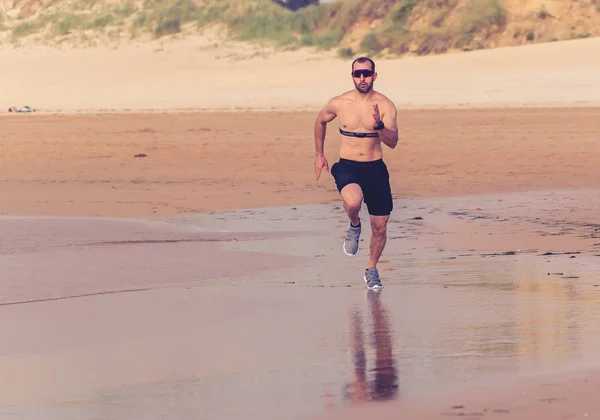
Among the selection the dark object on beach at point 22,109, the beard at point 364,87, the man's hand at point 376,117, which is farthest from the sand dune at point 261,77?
the man's hand at point 376,117

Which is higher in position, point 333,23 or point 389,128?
point 333,23

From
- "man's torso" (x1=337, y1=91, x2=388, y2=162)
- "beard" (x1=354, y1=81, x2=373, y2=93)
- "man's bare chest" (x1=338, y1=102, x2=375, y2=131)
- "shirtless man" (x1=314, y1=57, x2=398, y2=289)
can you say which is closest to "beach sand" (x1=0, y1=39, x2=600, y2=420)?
"shirtless man" (x1=314, y1=57, x2=398, y2=289)

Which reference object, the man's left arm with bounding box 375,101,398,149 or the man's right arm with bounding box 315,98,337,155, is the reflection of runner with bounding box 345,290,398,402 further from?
the man's right arm with bounding box 315,98,337,155

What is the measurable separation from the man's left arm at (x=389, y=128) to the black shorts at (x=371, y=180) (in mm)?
313

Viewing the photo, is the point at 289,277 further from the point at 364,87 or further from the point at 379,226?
the point at 364,87

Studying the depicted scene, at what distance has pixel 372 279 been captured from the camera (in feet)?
30.4

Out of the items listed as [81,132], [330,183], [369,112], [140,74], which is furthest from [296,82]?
[369,112]

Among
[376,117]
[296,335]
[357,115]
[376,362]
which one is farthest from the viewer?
[357,115]

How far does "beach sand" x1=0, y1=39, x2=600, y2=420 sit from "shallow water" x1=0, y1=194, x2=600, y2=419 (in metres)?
0.02

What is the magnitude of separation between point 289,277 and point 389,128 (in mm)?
1307

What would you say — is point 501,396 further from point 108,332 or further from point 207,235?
point 207,235

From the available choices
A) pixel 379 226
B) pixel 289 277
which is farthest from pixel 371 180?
pixel 289 277

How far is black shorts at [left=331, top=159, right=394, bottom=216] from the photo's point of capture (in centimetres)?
966

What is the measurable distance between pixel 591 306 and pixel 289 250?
3.78 m
